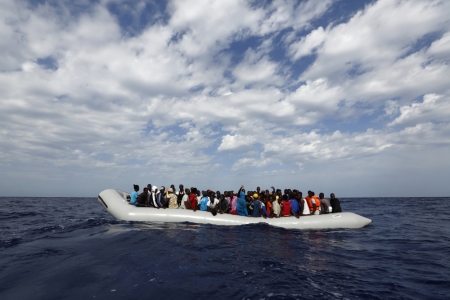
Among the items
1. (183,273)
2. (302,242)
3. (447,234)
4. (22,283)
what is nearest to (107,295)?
(183,273)

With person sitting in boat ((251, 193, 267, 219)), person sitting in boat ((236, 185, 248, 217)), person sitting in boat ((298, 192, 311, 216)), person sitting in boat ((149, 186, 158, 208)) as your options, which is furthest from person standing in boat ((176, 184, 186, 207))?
person sitting in boat ((298, 192, 311, 216))

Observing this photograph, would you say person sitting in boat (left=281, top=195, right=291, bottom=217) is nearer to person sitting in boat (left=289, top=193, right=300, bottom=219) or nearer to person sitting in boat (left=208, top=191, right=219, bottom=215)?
person sitting in boat (left=289, top=193, right=300, bottom=219)

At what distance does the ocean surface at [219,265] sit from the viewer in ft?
15.0

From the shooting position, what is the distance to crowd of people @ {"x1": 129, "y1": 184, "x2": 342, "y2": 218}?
38.4 feet

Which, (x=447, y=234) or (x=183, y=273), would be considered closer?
(x=183, y=273)

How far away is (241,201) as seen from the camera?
39.0 ft

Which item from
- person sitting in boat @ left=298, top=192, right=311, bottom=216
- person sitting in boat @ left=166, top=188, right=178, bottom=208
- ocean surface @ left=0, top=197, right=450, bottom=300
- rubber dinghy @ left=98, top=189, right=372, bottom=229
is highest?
person sitting in boat @ left=166, top=188, right=178, bottom=208

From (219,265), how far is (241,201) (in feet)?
19.7

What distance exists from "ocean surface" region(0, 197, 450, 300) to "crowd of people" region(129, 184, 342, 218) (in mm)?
1910

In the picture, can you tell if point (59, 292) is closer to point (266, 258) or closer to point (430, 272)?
point (266, 258)

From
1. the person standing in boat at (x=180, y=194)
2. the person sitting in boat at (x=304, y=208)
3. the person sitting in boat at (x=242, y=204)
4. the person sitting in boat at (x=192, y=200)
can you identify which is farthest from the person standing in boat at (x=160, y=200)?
the person sitting in boat at (x=304, y=208)

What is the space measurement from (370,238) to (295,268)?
17.7 ft

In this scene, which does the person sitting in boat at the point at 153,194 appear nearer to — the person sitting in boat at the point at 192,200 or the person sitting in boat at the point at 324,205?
the person sitting in boat at the point at 192,200

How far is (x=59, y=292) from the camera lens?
443 centimetres
